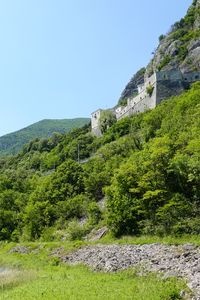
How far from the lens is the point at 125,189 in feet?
137

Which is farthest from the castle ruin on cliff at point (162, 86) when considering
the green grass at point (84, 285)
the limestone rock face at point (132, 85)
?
the green grass at point (84, 285)

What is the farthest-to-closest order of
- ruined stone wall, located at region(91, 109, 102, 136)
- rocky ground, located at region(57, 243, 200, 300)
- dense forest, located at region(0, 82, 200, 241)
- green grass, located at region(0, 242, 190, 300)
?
ruined stone wall, located at region(91, 109, 102, 136), dense forest, located at region(0, 82, 200, 241), rocky ground, located at region(57, 243, 200, 300), green grass, located at region(0, 242, 190, 300)

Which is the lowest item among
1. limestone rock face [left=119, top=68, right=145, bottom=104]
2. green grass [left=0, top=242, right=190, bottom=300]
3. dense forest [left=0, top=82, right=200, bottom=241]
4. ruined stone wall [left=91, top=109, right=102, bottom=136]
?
green grass [left=0, top=242, right=190, bottom=300]

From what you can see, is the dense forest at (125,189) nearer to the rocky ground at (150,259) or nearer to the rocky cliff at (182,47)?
the rocky ground at (150,259)

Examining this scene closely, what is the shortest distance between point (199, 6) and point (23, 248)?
143m

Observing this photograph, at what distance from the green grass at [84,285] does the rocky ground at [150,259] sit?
2.61ft

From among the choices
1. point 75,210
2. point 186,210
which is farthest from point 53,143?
point 186,210

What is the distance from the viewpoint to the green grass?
59.9ft

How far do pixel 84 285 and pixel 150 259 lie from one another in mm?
5334

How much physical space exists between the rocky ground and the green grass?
2.61 feet

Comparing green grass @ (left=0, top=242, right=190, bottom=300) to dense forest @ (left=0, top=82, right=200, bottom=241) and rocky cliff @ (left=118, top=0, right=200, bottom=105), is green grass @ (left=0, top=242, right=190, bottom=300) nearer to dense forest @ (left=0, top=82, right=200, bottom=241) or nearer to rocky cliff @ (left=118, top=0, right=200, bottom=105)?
dense forest @ (left=0, top=82, right=200, bottom=241)

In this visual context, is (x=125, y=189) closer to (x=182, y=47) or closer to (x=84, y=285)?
(x=84, y=285)

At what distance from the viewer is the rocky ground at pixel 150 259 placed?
66.8 ft

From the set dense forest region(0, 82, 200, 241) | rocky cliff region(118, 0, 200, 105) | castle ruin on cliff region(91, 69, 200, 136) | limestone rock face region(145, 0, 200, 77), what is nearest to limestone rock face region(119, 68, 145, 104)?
rocky cliff region(118, 0, 200, 105)
